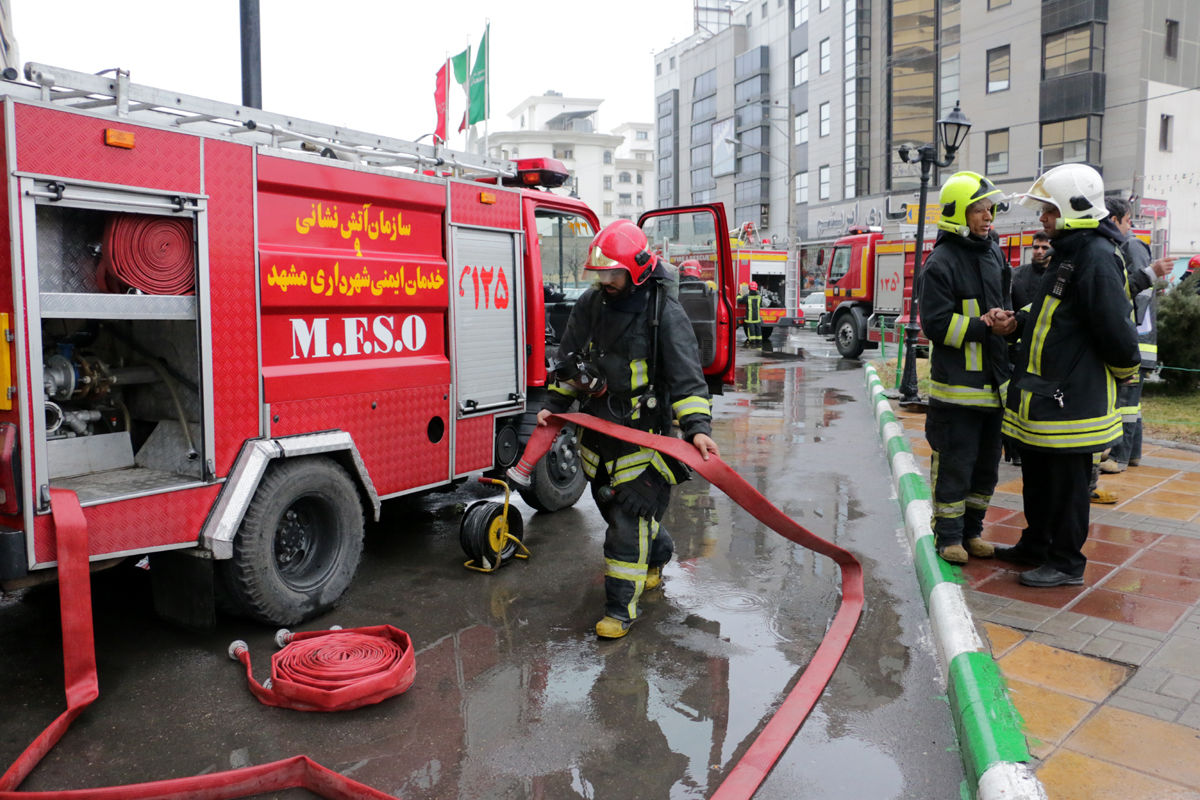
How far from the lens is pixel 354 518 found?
15.4 ft

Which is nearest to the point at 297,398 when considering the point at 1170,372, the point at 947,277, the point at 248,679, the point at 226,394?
the point at 226,394

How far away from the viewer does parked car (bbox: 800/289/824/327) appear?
1292 inches

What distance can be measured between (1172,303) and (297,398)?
427 inches

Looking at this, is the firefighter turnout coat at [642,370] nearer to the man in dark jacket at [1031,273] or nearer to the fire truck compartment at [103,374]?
the fire truck compartment at [103,374]

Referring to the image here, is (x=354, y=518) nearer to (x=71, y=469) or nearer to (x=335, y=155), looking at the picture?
(x=71, y=469)

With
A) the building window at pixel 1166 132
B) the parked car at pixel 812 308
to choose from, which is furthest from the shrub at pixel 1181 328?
the building window at pixel 1166 132

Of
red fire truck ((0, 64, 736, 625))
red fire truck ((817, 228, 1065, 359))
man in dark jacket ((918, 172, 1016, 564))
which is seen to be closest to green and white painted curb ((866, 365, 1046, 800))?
man in dark jacket ((918, 172, 1016, 564))

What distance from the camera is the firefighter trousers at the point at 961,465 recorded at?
16.1ft

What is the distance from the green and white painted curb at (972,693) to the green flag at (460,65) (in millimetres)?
9519

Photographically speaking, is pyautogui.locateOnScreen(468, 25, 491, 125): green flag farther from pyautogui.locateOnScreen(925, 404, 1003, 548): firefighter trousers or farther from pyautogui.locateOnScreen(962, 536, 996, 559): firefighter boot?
pyautogui.locateOnScreen(962, 536, 996, 559): firefighter boot

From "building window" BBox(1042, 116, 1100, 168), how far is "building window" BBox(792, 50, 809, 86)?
83.6 feet

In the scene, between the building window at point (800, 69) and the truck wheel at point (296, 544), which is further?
the building window at point (800, 69)

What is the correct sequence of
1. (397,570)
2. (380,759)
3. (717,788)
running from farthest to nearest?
1. (397,570)
2. (380,759)
3. (717,788)

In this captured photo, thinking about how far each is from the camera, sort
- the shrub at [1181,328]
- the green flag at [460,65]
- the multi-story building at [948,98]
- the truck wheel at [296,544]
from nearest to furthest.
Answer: the truck wheel at [296,544], the shrub at [1181,328], the green flag at [460,65], the multi-story building at [948,98]
